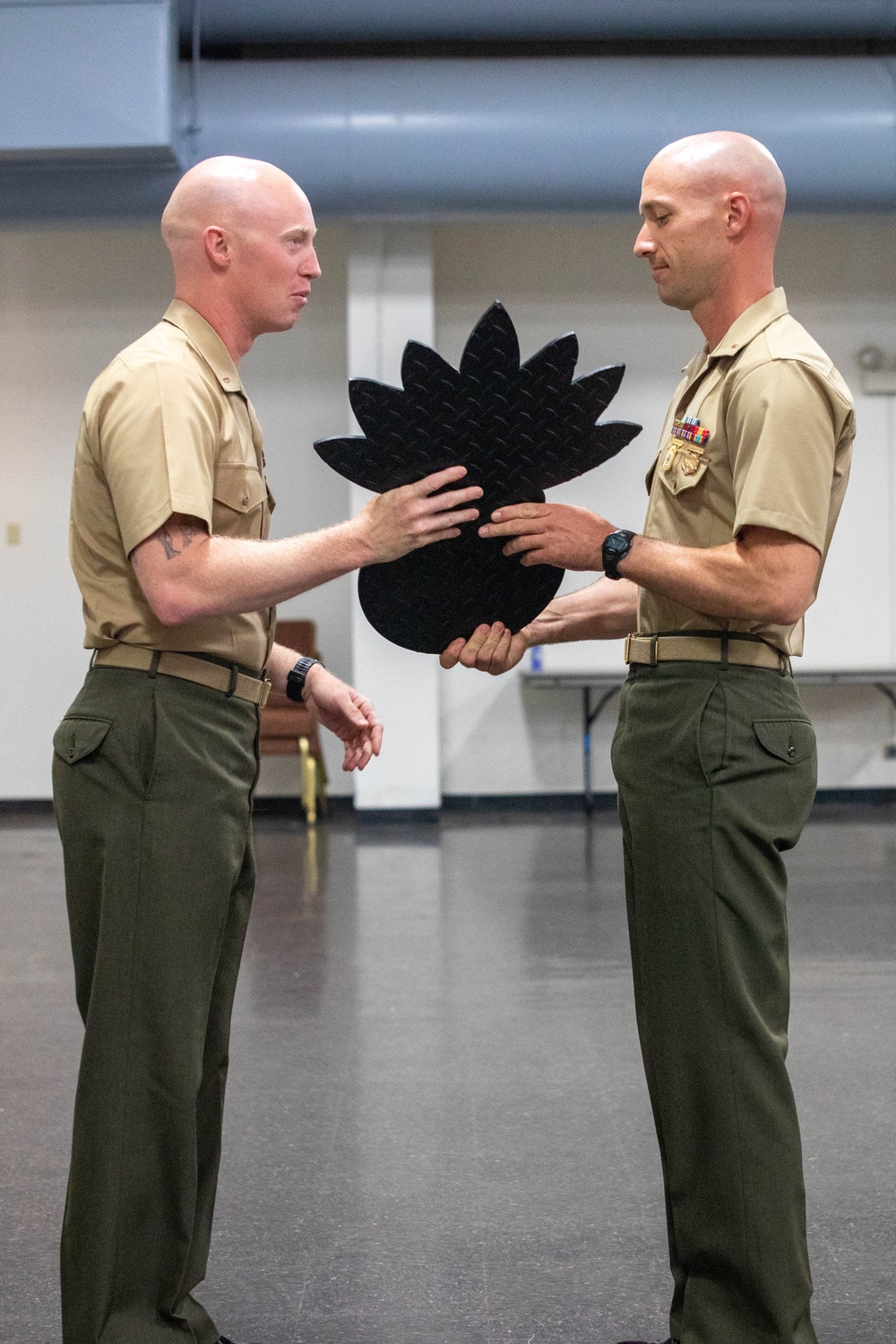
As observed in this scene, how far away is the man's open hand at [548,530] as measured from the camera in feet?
6.18

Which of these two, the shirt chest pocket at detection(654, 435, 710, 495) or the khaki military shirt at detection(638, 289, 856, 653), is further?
the shirt chest pocket at detection(654, 435, 710, 495)

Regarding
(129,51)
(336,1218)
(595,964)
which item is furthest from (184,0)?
(336,1218)

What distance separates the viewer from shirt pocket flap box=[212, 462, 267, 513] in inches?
72.6

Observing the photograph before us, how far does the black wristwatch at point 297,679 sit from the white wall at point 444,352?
5563 mm

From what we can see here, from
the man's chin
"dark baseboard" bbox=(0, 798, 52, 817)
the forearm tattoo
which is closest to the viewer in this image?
the forearm tattoo

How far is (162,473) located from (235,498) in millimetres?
183

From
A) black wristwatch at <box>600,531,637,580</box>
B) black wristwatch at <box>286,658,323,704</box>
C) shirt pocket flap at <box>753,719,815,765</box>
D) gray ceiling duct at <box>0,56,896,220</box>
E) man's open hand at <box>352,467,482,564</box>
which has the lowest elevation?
shirt pocket flap at <box>753,719,815,765</box>

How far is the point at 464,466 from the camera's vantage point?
1864 mm

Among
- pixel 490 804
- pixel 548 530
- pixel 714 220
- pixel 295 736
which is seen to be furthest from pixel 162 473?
pixel 490 804

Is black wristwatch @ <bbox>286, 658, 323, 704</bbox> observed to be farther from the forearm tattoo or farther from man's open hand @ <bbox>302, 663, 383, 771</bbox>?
the forearm tattoo

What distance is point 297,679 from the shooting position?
216cm

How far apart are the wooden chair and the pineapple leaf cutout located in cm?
496

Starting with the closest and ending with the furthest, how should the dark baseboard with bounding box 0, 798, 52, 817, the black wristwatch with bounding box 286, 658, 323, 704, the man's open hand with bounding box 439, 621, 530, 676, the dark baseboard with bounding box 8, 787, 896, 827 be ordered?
1. the man's open hand with bounding box 439, 621, 530, 676
2. the black wristwatch with bounding box 286, 658, 323, 704
3. the dark baseboard with bounding box 8, 787, 896, 827
4. the dark baseboard with bounding box 0, 798, 52, 817

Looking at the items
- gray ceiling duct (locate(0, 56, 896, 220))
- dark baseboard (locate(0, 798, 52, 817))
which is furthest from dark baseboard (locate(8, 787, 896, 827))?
gray ceiling duct (locate(0, 56, 896, 220))
